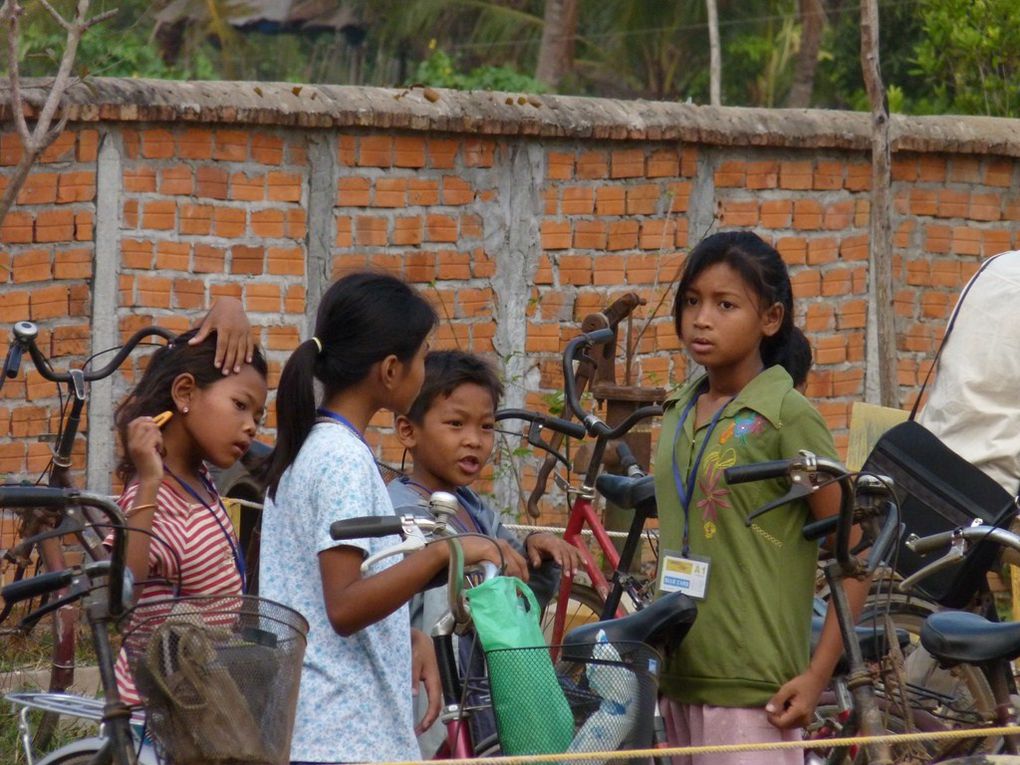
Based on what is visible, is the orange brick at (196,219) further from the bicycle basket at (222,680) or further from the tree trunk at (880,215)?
the bicycle basket at (222,680)

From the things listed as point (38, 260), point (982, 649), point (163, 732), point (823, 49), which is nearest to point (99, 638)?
point (163, 732)

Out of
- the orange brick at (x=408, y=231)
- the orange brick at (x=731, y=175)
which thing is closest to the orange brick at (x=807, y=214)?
the orange brick at (x=731, y=175)

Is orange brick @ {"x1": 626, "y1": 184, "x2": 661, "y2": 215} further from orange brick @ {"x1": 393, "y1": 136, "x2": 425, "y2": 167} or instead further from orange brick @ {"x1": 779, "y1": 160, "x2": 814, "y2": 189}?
orange brick @ {"x1": 393, "y1": 136, "x2": 425, "y2": 167}

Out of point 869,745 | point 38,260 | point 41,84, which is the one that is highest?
point 41,84

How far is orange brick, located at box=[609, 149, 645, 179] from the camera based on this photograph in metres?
7.69

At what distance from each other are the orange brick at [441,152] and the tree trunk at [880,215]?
1.87 m

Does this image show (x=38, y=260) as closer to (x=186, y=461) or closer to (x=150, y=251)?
(x=150, y=251)

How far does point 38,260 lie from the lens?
21.8 ft

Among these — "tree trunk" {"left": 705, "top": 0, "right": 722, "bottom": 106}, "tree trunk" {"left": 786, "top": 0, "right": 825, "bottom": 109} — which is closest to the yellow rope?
"tree trunk" {"left": 705, "top": 0, "right": 722, "bottom": 106}

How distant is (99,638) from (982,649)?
6.36ft

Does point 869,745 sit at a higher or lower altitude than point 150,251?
lower

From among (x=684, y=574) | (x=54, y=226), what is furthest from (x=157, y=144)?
(x=684, y=574)

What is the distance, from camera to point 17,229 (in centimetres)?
660

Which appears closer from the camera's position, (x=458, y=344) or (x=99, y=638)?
(x=99, y=638)
